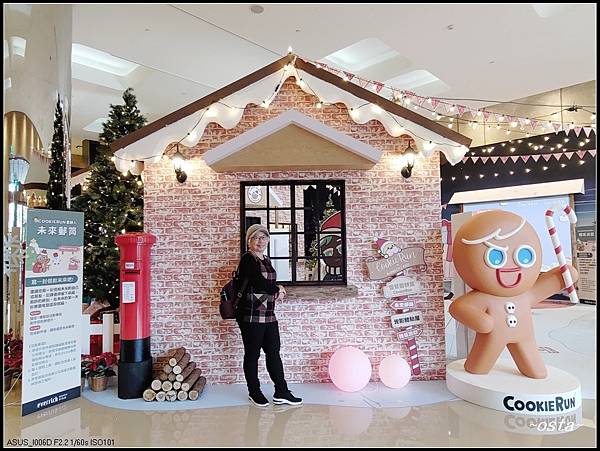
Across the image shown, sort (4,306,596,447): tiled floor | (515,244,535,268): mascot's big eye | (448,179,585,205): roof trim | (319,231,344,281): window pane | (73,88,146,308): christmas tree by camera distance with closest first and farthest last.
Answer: (4,306,596,447): tiled floor
(515,244,535,268): mascot's big eye
(319,231,344,281): window pane
(73,88,146,308): christmas tree
(448,179,585,205): roof trim

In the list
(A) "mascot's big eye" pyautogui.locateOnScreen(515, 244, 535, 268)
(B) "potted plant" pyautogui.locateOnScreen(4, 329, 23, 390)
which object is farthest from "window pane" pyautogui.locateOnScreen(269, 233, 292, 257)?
(B) "potted plant" pyautogui.locateOnScreen(4, 329, 23, 390)

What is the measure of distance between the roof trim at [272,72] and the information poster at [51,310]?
1025mm

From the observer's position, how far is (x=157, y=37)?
22.9 ft

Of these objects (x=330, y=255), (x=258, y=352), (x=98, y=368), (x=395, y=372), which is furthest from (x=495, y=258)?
(x=98, y=368)

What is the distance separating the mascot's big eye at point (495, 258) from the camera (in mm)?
3705

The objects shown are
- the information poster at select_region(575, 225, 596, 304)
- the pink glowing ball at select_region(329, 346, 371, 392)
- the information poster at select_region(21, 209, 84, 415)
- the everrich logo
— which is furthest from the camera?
the information poster at select_region(575, 225, 596, 304)

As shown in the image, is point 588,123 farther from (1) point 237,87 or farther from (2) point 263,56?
(1) point 237,87

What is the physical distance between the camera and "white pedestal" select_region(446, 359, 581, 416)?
341 centimetres

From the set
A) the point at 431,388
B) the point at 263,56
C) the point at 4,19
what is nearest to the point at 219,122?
the point at 4,19

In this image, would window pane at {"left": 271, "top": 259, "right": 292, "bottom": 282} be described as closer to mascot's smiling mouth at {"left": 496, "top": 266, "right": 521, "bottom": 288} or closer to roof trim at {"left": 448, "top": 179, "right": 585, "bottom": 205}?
mascot's smiling mouth at {"left": 496, "top": 266, "right": 521, "bottom": 288}

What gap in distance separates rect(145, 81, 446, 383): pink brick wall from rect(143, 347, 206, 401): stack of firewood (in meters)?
0.31

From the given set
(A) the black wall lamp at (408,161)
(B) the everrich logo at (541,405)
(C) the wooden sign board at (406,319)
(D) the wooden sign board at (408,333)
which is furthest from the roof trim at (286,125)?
(B) the everrich logo at (541,405)

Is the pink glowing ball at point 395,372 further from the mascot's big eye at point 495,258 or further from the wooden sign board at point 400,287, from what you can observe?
the mascot's big eye at point 495,258

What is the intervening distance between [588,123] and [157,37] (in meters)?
9.17
